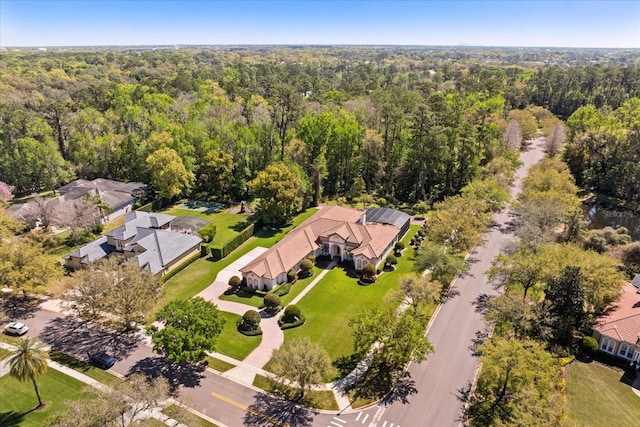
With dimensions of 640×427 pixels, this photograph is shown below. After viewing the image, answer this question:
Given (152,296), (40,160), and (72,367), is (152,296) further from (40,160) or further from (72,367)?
(40,160)

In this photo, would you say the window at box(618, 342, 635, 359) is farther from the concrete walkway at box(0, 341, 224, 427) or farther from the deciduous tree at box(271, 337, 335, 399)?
the concrete walkway at box(0, 341, 224, 427)

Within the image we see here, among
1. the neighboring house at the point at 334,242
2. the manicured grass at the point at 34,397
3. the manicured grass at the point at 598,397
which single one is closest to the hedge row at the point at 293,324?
the neighboring house at the point at 334,242

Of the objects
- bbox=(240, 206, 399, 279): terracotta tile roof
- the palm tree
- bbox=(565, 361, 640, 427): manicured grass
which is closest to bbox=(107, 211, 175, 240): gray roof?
bbox=(240, 206, 399, 279): terracotta tile roof

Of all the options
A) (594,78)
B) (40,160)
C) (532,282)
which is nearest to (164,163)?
(40,160)

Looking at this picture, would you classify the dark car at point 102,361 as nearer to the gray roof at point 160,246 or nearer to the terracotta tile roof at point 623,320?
the gray roof at point 160,246

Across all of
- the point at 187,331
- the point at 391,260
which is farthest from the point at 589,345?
the point at 187,331

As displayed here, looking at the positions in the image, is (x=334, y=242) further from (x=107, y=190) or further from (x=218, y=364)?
(x=107, y=190)

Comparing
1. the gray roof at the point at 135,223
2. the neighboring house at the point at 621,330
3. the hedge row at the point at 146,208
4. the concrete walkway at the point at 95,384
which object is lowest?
the hedge row at the point at 146,208
